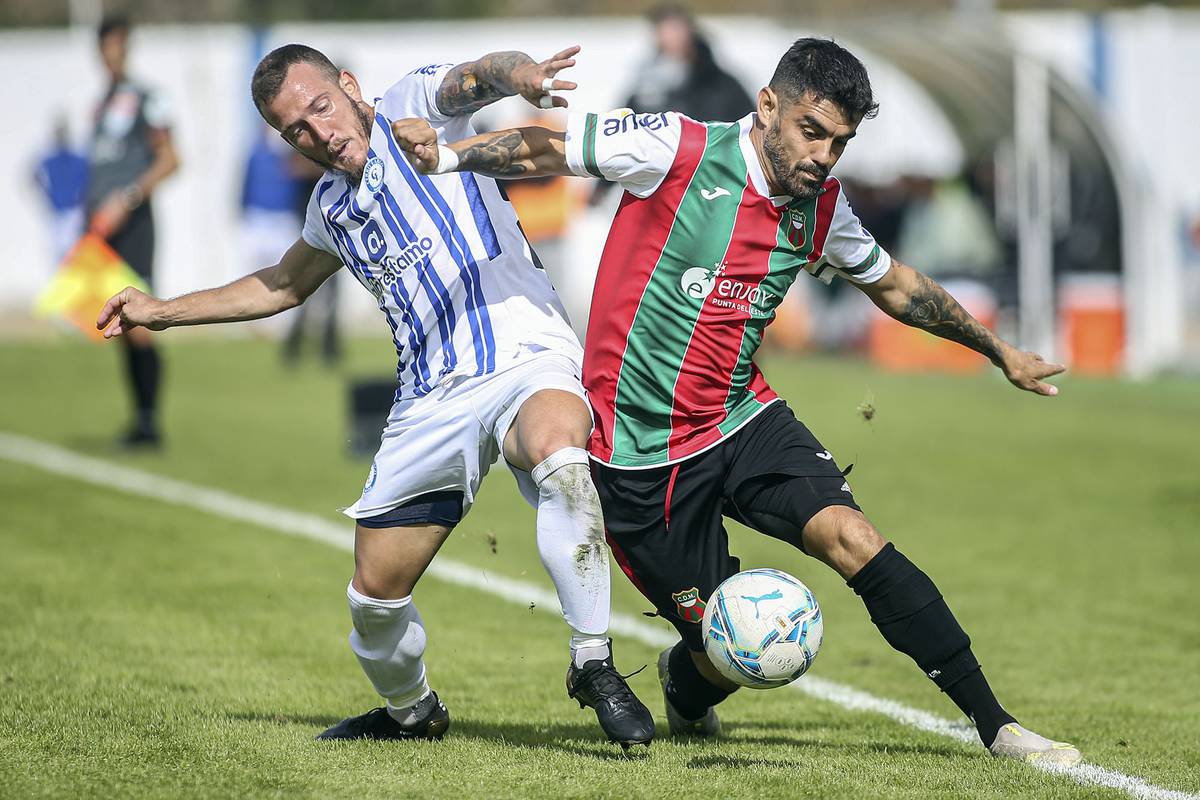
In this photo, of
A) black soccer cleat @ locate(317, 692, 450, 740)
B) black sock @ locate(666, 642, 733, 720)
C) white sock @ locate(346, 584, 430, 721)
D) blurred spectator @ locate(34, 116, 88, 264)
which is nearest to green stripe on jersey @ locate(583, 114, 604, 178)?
white sock @ locate(346, 584, 430, 721)

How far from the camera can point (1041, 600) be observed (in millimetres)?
7516

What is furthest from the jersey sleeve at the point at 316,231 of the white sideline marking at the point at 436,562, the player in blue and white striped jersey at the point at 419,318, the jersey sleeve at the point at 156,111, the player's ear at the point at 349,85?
the jersey sleeve at the point at 156,111

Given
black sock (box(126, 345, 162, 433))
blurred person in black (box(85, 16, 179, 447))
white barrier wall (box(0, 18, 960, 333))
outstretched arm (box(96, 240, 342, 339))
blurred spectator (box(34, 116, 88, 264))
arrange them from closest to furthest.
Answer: outstretched arm (box(96, 240, 342, 339)) < blurred person in black (box(85, 16, 179, 447)) < black sock (box(126, 345, 162, 433)) < blurred spectator (box(34, 116, 88, 264)) < white barrier wall (box(0, 18, 960, 333))

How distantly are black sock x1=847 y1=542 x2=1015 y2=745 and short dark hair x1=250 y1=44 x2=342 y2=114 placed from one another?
7.16ft

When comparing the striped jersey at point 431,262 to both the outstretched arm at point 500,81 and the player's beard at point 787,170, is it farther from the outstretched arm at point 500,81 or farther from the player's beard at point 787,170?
the player's beard at point 787,170

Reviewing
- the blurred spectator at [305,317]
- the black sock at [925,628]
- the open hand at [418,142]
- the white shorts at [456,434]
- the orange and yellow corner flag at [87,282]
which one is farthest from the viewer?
the blurred spectator at [305,317]

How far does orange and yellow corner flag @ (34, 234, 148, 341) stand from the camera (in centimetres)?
977

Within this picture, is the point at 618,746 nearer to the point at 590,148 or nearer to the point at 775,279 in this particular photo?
the point at 775,279

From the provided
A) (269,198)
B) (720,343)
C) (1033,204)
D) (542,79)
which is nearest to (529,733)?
(720,343)

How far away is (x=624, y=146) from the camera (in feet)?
14.7

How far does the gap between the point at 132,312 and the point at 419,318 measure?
94cm

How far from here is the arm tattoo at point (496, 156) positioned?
4.40 meters

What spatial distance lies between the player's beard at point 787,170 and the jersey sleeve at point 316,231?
1386 millimetres

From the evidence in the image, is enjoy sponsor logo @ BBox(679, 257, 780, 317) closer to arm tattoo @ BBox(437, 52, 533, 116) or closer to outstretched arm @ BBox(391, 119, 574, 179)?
outstretched arm @ BBox(391, 119, 574, 179)
